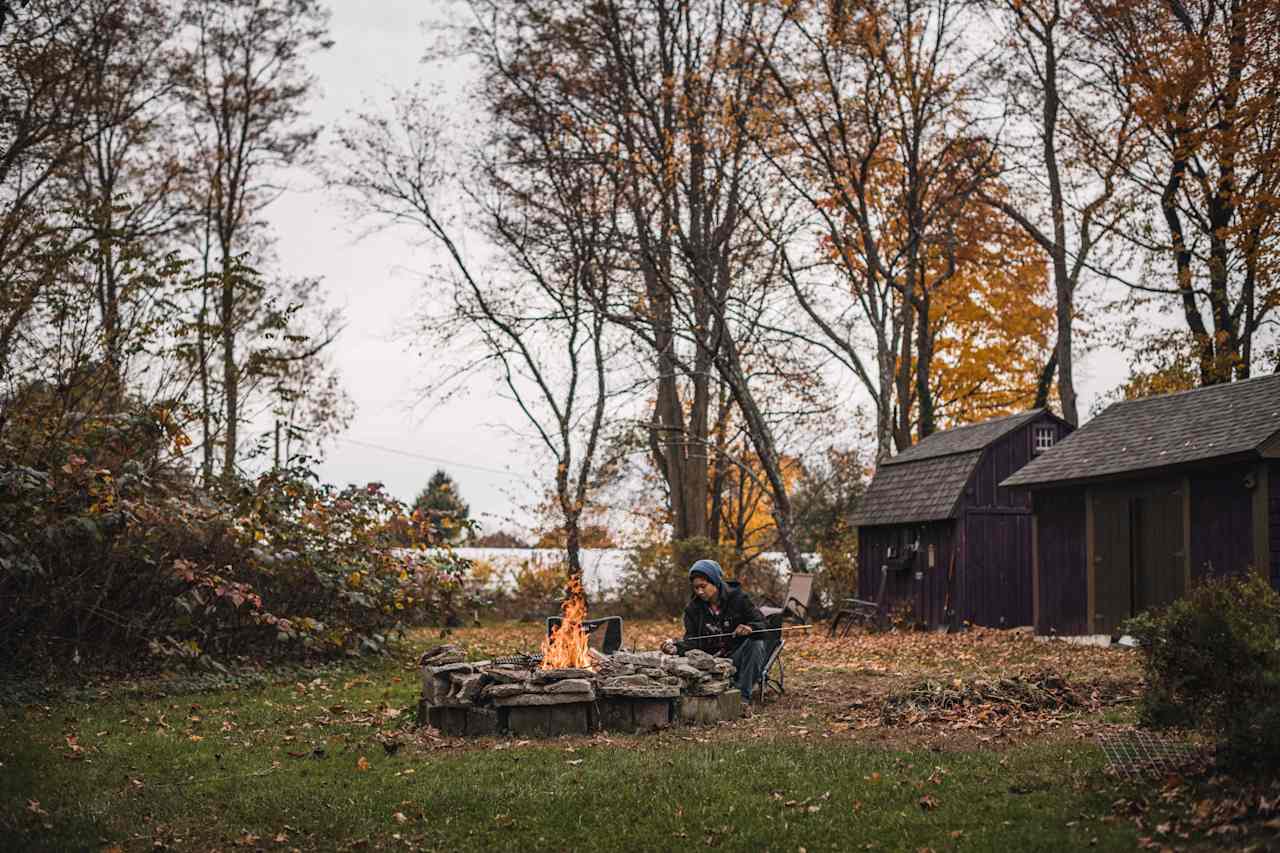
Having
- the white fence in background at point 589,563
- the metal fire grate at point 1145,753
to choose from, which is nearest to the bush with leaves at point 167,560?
the metal fire grate at point 1145,753

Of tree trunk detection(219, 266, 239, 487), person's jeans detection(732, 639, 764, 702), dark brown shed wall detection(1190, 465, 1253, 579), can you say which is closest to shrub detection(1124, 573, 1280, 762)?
person's jeans detection(732, 639, 764, 702)

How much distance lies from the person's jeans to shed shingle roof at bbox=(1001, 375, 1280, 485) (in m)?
7.57

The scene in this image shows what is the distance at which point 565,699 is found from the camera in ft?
32.6

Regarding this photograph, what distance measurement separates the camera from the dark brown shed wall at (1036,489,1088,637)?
19.7 metres

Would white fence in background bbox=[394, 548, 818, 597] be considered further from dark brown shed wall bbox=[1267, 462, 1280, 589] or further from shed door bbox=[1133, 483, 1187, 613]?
dark brown shed wall bbox=[1267, 462, 1280, 589]

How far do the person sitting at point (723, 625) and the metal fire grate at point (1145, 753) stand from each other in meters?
3.60

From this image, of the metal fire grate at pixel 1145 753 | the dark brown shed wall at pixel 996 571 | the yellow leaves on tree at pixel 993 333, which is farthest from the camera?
the yellow leaves on tree at pixel 993 333

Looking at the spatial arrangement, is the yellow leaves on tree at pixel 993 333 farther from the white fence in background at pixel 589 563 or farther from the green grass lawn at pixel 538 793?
the green grass lawn at pixel 538 793

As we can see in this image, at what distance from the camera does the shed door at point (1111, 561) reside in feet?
60.8

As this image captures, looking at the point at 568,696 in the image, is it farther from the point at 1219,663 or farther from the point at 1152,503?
the point at 1152,503

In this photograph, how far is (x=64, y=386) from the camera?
508 inches

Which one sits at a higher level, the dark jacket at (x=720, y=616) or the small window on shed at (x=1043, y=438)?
the small window on shed at (x=1043, y=438)

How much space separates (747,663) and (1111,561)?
366 inches

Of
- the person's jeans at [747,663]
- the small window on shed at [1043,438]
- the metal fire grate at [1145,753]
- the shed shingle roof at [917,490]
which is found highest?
the small window on shed at [1043,438]
